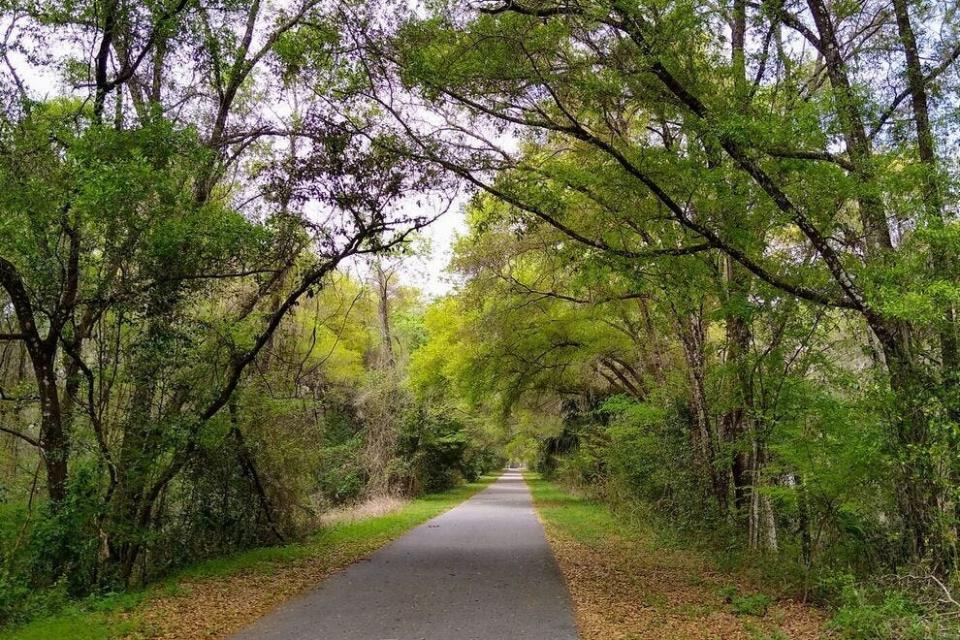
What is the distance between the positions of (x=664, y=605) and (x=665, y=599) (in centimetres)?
39

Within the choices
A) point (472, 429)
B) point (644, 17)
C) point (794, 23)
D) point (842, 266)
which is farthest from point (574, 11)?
point (472, 429)

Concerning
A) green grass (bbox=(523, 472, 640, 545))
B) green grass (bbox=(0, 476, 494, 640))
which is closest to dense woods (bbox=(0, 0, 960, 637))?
green grass (bbox=(0, 476, 494, 640))

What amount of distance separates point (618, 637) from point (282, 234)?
7.17 m

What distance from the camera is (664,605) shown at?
8055mm

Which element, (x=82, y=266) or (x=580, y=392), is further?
(x=580, y=392)

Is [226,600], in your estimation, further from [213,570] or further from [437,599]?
[437,599]

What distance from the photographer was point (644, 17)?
8203 millimetres

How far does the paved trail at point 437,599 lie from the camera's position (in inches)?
260

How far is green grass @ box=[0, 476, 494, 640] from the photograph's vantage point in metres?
6.54

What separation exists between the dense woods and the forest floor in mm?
681

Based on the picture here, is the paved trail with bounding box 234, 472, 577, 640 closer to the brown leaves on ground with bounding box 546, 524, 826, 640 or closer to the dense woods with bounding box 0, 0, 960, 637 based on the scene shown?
the brown leaves on ground with bounding box 546, 524, 826, 640

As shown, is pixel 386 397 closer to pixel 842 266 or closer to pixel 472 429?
pixel 472 429

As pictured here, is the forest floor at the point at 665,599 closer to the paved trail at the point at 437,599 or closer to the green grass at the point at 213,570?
the paved trail at the point at 437,599

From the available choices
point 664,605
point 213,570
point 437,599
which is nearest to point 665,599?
point 664,605
